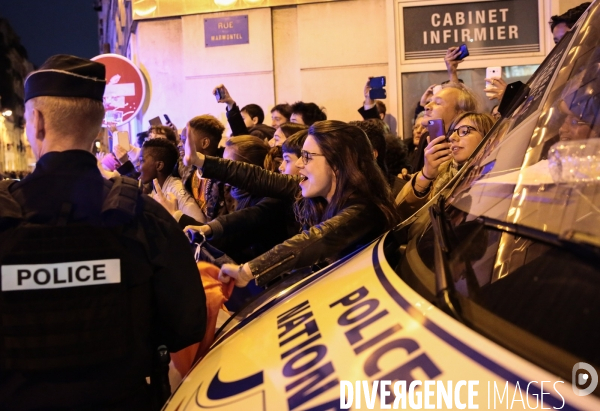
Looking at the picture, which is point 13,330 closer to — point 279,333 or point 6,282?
point 6,282

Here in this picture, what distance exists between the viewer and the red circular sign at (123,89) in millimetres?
8322

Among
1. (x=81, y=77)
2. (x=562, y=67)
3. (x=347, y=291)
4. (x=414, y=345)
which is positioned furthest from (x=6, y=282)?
(x=562, y=67)

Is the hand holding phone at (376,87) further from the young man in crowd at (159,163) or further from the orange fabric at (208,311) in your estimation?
the orange fabric at (208,311)

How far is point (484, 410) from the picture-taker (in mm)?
979

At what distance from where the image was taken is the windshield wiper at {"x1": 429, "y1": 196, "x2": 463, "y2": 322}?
3.99ft

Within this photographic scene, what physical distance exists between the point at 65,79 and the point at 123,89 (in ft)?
23.1

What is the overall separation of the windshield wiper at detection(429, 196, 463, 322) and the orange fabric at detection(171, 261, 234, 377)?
1008 millimetres

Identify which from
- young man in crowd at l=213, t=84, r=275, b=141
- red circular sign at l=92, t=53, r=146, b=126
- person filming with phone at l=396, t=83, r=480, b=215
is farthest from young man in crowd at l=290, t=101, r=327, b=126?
red circular sign at l=92, t=53, r=146, b=126

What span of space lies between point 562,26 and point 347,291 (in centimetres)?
335

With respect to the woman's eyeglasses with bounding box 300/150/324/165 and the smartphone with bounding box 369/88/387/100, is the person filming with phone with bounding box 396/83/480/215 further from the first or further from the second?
the smartphone with bounding box 369/88/387/100

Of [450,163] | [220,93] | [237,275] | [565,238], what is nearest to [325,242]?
[237,275]

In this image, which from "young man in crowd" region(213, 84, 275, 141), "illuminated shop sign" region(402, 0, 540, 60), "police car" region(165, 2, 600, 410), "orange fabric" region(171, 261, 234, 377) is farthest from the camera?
"illuminated shop sign" region(402, 0, 540, 60)

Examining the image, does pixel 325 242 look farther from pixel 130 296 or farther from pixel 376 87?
pixel 376 87

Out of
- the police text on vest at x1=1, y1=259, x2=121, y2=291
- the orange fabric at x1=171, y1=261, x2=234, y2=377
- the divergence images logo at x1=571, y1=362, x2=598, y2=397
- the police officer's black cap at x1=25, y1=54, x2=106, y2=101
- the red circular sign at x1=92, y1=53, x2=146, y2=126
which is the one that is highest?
the red circular sign at x1=92, y1=53, x2=146, y2=126
